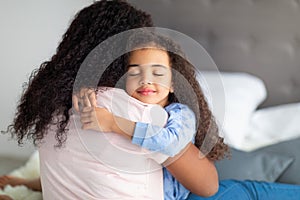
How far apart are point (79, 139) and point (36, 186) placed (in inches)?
25.7

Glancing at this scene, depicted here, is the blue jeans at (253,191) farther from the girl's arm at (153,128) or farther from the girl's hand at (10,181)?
the girl's hand at (10,181)

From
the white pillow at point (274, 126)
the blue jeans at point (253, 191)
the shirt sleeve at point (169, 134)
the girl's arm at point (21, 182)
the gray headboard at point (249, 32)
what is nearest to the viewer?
the shirt sleeve at point (169, 134)

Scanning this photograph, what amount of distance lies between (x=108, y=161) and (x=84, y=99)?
0.44 feet

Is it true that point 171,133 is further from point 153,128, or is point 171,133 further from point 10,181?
point 10,181

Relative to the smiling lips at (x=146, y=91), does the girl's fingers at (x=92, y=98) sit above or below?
below

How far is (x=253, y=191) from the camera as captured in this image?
1.40 meters

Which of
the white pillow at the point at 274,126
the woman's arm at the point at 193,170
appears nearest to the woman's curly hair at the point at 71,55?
the woman's arm at the point at 193,170

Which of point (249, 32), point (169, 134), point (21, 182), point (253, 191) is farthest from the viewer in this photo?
point (249, 32)

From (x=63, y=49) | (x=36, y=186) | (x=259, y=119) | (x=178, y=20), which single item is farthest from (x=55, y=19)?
(x=63, y=49)

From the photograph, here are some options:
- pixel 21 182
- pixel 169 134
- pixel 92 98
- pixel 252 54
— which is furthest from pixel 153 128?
pixel 252 54

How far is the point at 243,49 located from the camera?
2213 millimetres

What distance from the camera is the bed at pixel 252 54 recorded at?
6.63 feet

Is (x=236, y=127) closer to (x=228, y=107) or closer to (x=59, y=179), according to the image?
(x=228, y=107)

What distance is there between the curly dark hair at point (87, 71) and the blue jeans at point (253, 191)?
0.25 metres
